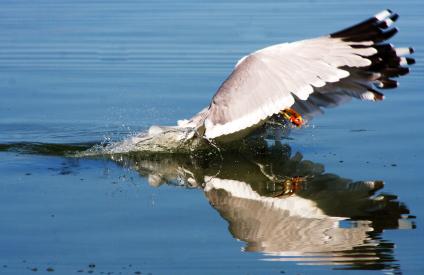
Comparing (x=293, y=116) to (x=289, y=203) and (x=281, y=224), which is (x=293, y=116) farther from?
(x=281, y=224)

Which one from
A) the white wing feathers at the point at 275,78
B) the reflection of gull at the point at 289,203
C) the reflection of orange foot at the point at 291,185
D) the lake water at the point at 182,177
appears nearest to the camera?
the lake water at the point at 182,177

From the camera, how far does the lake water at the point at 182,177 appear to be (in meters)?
7.80

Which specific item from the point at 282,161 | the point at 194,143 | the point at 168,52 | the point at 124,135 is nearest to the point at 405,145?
Result: the point at 282,161

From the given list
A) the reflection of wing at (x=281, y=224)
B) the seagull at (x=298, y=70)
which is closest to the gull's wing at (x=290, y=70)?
the seagull at (x=298, y=70)

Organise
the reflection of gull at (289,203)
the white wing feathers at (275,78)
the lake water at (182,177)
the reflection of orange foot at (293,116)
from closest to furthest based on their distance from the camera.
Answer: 1. the lake water at (182,177)
2. the reflection of gull at (289,203)
3. the white wing feathers at (275,78)
4. the reflection of orange foot at (293,116)

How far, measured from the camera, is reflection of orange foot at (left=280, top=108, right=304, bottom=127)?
11.0m

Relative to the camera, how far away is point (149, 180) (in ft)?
33.5

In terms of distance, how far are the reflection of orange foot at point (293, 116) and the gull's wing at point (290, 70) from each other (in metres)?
0.82

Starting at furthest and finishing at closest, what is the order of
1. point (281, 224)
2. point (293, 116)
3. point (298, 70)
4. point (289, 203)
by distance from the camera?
1. point (293, 116)
2. point (298, 70)
3. point (289, 203)
4. point (281, 224)

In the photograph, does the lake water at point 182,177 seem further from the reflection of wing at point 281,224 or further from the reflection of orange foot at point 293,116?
the reflection of orange foot at point 293,116

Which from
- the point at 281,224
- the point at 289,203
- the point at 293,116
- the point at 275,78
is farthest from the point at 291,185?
the point at 281,224

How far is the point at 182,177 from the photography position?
1036cm

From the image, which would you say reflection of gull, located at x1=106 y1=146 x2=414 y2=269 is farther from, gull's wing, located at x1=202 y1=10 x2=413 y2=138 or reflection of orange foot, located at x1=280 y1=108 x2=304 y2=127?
gull's wing, located at x1=202 y1=10 x2=413 y2=138

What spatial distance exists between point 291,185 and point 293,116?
1269mm
